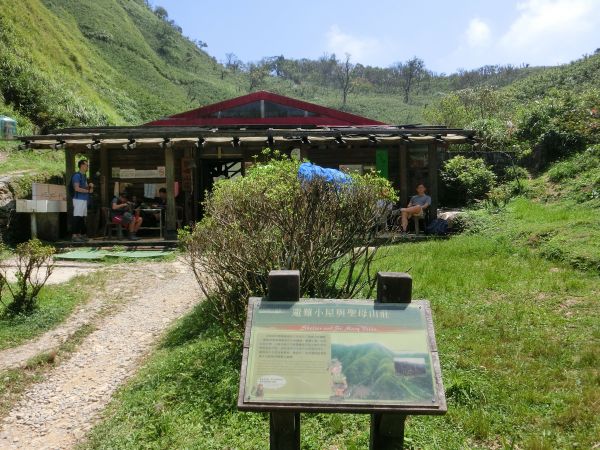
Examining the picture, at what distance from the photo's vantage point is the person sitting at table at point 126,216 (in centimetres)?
1328

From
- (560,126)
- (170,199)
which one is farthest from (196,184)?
(560,126)

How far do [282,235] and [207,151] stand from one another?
10.2 metres

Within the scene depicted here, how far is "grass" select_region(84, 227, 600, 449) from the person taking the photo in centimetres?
348

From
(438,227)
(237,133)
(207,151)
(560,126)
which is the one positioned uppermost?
(560,126)

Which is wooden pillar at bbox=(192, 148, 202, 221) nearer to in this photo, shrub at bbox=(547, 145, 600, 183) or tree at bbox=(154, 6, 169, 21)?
shrub at bbox=(547, 145, 600, 183)

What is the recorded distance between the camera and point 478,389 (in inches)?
154

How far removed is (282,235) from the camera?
4797 mm

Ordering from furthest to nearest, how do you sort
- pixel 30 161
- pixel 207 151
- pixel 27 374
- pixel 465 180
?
pixel 30 161 → pixel 465 180 → pixel 207 151 → pixel 27 374

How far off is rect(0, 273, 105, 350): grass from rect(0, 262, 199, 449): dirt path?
0.43 m

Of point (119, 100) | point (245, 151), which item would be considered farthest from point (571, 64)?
point (245, 151)

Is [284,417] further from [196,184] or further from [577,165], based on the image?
[577,165]

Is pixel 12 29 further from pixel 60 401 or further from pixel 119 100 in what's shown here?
pixel 60 401

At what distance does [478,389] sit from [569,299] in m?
2.48

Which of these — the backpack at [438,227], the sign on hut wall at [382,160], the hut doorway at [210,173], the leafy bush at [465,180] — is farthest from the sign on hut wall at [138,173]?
the leafy bush at [465,180]
